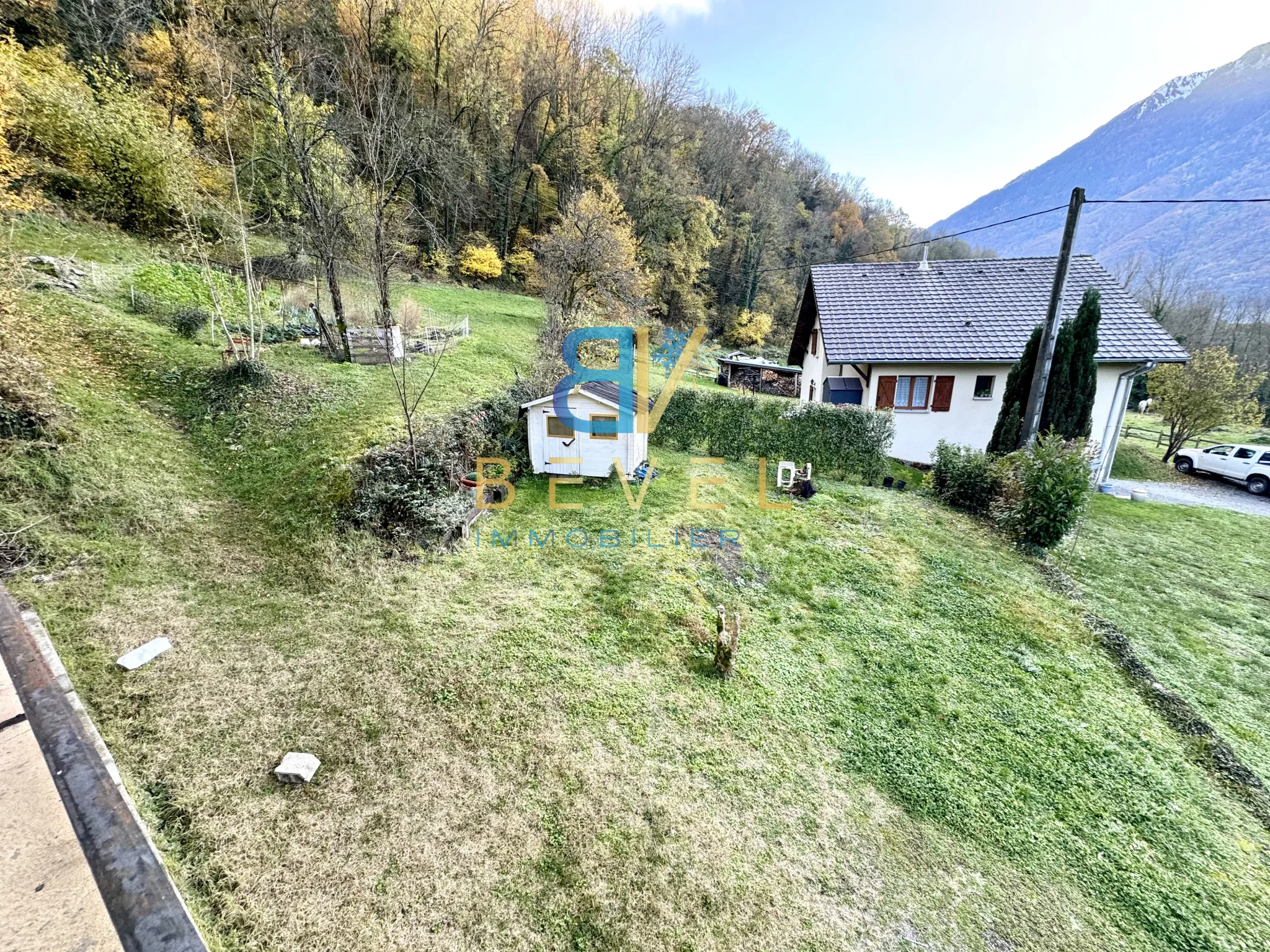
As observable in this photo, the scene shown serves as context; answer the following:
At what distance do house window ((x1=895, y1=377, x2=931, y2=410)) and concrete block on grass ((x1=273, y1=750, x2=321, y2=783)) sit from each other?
13.9m

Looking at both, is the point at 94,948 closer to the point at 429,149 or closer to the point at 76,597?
the point at 76,597

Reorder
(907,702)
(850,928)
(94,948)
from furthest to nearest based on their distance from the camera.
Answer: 1. (907,702)
2. (850,928)
3. (94,948)

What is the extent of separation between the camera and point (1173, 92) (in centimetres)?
10994

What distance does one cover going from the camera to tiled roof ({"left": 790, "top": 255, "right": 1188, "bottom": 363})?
12.1m

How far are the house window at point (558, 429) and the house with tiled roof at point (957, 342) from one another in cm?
793

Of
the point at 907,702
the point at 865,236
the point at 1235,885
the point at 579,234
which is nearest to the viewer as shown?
the point at 1235,885

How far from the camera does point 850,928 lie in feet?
10.1

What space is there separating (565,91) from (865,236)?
26.2 metres

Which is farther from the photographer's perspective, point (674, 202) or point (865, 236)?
point (865, 236)

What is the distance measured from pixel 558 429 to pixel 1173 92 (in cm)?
18416

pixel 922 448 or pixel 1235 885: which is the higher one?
pixel 922 448

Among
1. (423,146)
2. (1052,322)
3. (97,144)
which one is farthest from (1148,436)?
(97,144)

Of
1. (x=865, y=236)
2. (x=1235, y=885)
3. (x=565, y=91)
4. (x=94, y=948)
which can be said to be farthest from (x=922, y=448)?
(x=865, y=236)

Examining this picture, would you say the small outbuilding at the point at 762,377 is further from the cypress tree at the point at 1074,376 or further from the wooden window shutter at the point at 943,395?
the cypress tree at the point at 1074,376
